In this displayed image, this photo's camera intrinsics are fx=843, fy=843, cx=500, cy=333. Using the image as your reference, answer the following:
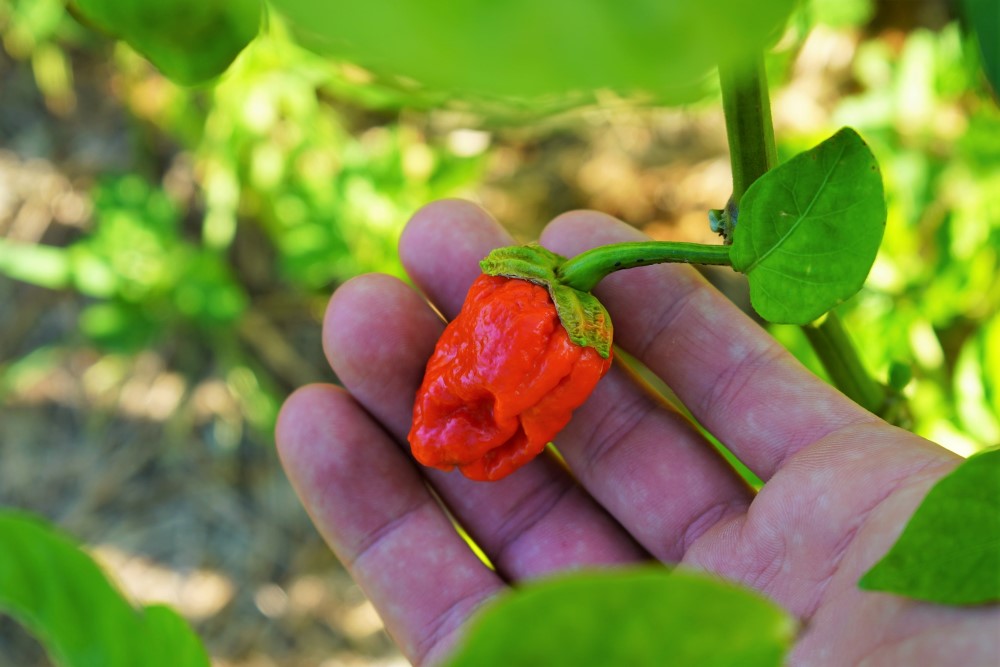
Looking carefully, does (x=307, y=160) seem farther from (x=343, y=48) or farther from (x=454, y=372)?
(x=343, y=48)

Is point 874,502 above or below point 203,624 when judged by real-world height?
above

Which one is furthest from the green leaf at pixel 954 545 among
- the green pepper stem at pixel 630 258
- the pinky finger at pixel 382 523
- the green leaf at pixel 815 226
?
the pinky finger at pixel 382 523

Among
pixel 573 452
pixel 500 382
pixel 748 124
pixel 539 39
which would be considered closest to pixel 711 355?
pixel 573 452

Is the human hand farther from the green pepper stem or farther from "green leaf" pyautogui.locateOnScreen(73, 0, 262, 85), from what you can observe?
"green leaf" pyautogui.locateOnScreen(73, 0, 262, 85)

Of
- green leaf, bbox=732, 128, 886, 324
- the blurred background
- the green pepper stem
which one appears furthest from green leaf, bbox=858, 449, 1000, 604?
the blurred background

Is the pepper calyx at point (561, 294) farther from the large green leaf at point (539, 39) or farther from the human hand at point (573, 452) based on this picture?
the large green leaf at point (539, 39)

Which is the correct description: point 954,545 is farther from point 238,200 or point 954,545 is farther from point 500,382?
point 238,200

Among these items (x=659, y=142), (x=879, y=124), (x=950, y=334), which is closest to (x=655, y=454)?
(x=879, y=124)
